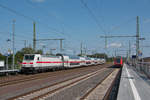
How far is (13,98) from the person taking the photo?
33.9ft

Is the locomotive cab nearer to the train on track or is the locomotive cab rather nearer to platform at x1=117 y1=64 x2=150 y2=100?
the train on track

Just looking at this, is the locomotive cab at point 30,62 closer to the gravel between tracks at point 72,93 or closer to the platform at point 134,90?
the gravel between tracks at point 72,93

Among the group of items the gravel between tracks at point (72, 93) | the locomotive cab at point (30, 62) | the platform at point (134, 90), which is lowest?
the gravel between tracks at point (72, 93)

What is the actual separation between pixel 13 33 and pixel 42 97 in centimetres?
1992

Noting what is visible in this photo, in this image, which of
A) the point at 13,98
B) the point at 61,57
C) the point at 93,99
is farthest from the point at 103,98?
the point at 61,57

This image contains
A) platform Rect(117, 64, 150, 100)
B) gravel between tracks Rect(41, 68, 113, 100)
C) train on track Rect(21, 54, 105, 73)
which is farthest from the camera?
train on track Rect(21, 54, 105, 73)

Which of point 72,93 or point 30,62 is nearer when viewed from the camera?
point 72,93

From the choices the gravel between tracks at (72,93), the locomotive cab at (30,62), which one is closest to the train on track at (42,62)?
the locomotive cab at (30,62)

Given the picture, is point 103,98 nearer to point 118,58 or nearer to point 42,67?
point 42,67

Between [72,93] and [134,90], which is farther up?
[134,90]

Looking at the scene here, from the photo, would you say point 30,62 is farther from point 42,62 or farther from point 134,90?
point 134,90

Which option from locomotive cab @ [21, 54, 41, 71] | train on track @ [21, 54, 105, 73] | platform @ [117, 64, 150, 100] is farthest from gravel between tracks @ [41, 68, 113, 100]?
train on track @ [21, 54, 105, 73]

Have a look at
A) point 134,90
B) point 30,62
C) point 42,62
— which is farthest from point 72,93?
point 42,62

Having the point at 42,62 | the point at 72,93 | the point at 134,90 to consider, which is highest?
the point at 42,62
